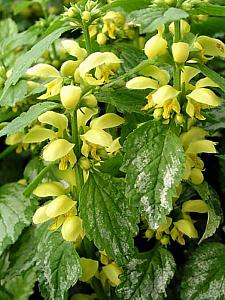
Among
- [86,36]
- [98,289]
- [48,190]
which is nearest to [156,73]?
[86,36]

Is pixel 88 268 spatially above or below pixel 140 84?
below

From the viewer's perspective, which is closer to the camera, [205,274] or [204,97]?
[204,97]

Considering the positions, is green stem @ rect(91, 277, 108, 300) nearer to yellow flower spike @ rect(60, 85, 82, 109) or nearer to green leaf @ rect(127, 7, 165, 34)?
yellow flower spike @ rect(60, 85, 82, 109)

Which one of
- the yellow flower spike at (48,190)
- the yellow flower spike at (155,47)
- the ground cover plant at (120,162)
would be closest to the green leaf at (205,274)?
the ground cover plant at (120,162)

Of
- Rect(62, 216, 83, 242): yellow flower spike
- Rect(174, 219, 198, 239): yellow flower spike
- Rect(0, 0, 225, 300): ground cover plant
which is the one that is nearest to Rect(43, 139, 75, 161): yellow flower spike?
Rect(0, 0, 225, 300): ground cover plant

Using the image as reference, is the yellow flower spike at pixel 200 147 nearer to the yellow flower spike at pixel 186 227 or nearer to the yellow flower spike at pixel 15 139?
the yellow flower spike at pixel 186 227

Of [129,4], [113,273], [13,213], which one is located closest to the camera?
[129,4]

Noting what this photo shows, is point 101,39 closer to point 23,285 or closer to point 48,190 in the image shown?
point 48,190
